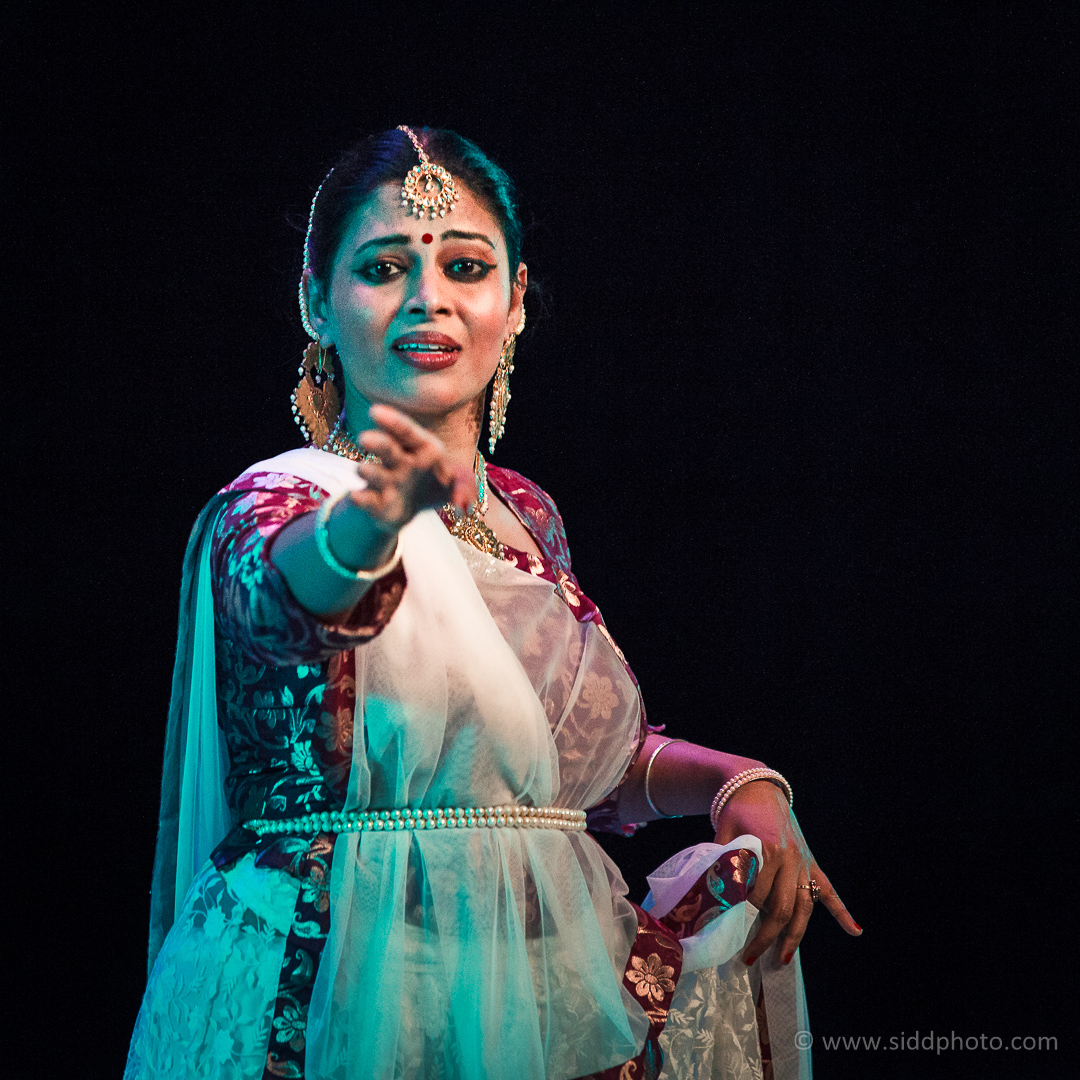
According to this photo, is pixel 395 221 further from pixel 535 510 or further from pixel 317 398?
pixel 535 510

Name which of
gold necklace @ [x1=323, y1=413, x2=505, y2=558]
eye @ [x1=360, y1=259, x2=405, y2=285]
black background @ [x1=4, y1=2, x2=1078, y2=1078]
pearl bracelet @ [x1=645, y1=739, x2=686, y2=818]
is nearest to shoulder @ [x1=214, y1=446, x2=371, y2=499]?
gold necklace @ [x1=323, y1=413, x2=505, y2=558]

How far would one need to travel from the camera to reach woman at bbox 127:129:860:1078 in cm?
104

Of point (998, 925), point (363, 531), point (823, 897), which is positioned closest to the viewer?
point (363, 531)

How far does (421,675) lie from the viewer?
1129mm

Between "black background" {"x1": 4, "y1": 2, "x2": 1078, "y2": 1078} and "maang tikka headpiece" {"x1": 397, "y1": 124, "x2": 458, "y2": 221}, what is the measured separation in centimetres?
59

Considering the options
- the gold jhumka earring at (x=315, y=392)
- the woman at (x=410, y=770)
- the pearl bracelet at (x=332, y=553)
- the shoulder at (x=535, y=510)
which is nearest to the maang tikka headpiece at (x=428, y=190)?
the woman at (x=410, y=770)

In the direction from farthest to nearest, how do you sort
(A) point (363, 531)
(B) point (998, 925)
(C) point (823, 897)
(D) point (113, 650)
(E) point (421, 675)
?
(B) point (998, 925) < (D) point (113, 650) < (C) point (823, 897) < (E) point (421, 675) < (A) point (363, 531)

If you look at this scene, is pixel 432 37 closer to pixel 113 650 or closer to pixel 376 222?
pixel 376 222

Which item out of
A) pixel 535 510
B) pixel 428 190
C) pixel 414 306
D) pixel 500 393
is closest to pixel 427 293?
pixel 414 306

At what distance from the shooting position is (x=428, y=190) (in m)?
1.40

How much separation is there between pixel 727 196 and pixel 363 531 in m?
1.48

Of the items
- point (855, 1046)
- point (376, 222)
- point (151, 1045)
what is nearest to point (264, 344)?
point (376, 222)

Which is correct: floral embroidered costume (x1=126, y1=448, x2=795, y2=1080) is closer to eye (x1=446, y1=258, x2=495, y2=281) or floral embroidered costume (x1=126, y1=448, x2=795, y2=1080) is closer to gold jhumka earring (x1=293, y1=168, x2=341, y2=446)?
gold jhumka earring (x1=293, y1=168, x2=341, y2=446)

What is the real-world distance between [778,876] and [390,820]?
452 millimetres
